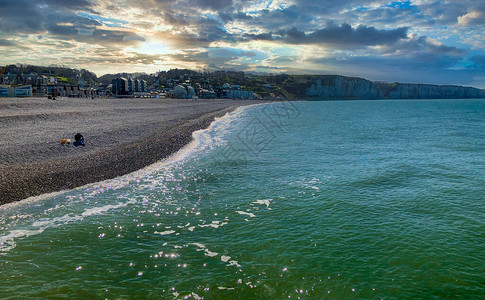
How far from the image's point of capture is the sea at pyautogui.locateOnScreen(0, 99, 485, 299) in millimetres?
9688

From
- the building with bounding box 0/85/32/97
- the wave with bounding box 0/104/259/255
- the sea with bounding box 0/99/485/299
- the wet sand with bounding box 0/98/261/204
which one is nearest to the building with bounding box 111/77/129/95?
the building with bounding box 0/85/32/97

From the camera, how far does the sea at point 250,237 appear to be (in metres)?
9.69

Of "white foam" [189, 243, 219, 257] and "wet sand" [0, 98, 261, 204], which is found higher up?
"wet sand" [0, 98, 261, 204]

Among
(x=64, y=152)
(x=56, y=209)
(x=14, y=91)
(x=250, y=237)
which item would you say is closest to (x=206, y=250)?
(x=250, y=237)

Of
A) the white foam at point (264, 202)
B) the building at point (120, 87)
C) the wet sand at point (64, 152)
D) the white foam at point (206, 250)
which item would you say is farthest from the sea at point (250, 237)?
the building at point (120, 87)

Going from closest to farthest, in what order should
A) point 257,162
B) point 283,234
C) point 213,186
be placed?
point 283,234 < point 213,186 < point 257,162

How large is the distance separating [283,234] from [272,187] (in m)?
7.15

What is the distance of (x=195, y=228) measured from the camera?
14.0 meters

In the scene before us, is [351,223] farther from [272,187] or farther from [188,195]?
[188,195]

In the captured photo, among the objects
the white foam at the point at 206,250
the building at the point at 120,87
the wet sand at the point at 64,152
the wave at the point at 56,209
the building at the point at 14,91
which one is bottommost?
the white foam at the point at 206,250

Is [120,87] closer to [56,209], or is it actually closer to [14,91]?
[14,91]

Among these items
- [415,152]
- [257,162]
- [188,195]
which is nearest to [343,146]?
[415,152]

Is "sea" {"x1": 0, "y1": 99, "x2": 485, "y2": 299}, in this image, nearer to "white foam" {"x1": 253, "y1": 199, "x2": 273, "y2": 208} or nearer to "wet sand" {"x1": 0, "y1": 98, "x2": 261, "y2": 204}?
"white foam" {"x1": 253, "y1": 199, "x2": 273, "y2": 208}

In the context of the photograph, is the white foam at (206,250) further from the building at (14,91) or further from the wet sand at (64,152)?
the building at (14,91)
